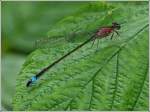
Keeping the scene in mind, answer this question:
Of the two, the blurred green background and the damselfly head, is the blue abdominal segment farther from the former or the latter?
the blurred green background

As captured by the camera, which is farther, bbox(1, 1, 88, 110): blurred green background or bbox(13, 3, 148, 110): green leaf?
bbox(1, 1, 88, 110): blurred green background

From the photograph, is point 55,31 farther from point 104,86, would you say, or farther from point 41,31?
point 41,31

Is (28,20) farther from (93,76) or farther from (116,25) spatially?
(93,76)

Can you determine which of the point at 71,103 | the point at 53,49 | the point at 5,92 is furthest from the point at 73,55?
the point at 5,92

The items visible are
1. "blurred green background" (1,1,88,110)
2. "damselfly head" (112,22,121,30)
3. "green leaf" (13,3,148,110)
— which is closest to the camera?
"green leaf" (13,3,148,110)

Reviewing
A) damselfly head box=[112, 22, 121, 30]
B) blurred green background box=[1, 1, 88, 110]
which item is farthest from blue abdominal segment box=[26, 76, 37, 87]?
blurred green background box=[1, 1, 88, 110]

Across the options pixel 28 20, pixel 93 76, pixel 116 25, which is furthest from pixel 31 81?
pixel 28 20

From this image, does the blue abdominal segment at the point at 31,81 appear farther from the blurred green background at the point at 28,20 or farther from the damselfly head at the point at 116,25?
the blurred green background at the point at 28,20

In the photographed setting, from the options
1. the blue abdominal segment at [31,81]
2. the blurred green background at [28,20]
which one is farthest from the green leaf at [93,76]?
the blurred green background at [28,20]
